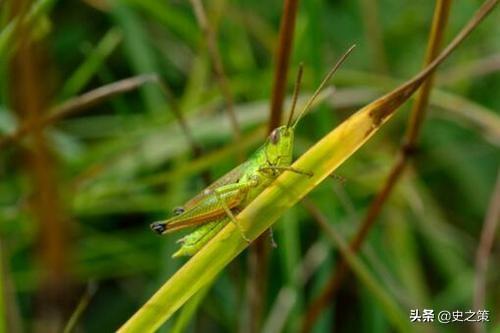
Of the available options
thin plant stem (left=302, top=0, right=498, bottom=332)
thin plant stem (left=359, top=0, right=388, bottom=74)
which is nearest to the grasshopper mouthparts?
thin plant stem (left=302, top=0, right=498, bottom=332)

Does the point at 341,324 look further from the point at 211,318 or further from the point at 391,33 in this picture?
the point at 391,33

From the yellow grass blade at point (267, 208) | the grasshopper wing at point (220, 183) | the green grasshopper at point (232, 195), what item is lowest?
the yellow grass blade at point (267, 208)

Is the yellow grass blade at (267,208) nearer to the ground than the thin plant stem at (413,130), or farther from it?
nearer to the ground

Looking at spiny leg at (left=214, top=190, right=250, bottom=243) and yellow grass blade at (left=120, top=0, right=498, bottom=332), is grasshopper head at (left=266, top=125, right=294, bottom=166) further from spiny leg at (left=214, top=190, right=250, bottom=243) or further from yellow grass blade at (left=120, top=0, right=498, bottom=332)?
yellow grass blade at (left=120, top=0, right=498, bottom=332)

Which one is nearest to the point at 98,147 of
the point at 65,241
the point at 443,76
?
the point at 443,76

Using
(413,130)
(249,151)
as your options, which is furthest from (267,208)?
(249,151)

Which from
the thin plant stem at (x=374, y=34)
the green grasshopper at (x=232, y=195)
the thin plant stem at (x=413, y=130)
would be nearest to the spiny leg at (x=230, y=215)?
the green grasshopper at (x=232, y=195)

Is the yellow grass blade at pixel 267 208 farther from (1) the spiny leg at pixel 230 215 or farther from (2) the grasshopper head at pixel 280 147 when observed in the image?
(2) the grasshopper head at pixel 280 147

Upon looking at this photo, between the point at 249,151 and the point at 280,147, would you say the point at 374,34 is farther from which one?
the point at 280,147
